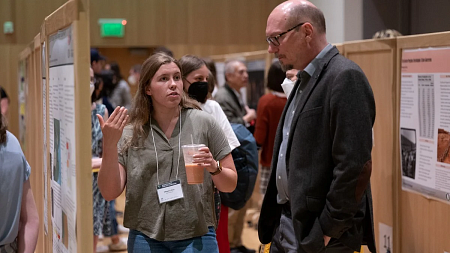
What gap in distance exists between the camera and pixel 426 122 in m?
3.48

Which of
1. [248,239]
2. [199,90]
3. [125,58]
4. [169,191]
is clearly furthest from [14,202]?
[125,58]

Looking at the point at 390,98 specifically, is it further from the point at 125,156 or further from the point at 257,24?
the point at 257,24

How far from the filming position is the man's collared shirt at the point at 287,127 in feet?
7.77

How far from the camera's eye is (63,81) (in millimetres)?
1898

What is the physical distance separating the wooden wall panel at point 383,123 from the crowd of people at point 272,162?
4.66 ft

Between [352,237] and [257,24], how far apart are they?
26.3ft

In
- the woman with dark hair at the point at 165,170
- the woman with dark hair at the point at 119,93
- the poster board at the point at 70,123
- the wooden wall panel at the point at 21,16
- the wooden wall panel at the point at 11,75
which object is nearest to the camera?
the poster board at the point at 70,123

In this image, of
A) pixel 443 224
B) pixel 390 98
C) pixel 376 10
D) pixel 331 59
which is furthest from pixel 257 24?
pixel 331 59

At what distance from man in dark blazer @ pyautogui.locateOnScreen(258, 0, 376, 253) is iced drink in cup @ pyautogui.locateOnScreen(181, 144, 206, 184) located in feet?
1.14

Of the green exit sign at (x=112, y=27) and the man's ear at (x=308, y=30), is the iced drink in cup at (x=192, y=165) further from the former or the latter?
the green exit sign at (x=112, y=27)

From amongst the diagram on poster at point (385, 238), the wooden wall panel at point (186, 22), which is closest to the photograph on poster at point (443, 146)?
the diagram on poster at point (385, 238)

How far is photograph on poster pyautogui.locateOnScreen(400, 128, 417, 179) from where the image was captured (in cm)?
363

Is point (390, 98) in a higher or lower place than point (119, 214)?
higher

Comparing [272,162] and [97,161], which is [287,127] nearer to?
[272,162]
